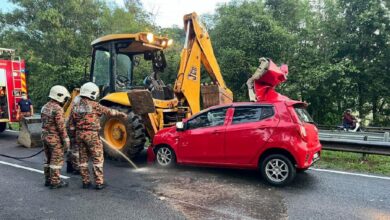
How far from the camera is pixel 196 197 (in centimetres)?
561

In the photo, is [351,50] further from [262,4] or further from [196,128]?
[196,128]

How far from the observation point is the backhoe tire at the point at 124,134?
312 inches

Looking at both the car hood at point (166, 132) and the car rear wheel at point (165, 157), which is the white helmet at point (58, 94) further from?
the car rear wheel at point (165, 157)

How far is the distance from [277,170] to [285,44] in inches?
611

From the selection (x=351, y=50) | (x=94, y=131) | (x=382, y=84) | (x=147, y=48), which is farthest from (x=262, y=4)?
(x=94, y=131)

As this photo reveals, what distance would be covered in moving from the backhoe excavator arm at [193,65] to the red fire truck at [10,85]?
7.43 meters

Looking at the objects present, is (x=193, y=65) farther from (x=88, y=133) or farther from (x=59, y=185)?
(x=59, y=185)

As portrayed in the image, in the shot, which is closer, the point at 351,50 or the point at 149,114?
the point at 149,114

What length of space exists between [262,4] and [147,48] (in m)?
15.3

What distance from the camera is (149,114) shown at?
8.08 m

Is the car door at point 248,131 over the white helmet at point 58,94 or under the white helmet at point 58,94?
under

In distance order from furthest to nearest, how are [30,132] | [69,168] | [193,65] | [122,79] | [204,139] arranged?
[30,132], [122,79], [193,65], [69,168], [204,139]

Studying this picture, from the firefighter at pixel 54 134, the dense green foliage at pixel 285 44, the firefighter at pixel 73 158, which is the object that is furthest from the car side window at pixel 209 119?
Answer: the dense green foliage at pixel 285 44

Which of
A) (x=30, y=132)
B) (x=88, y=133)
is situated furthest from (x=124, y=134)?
(x=30, y=132)
